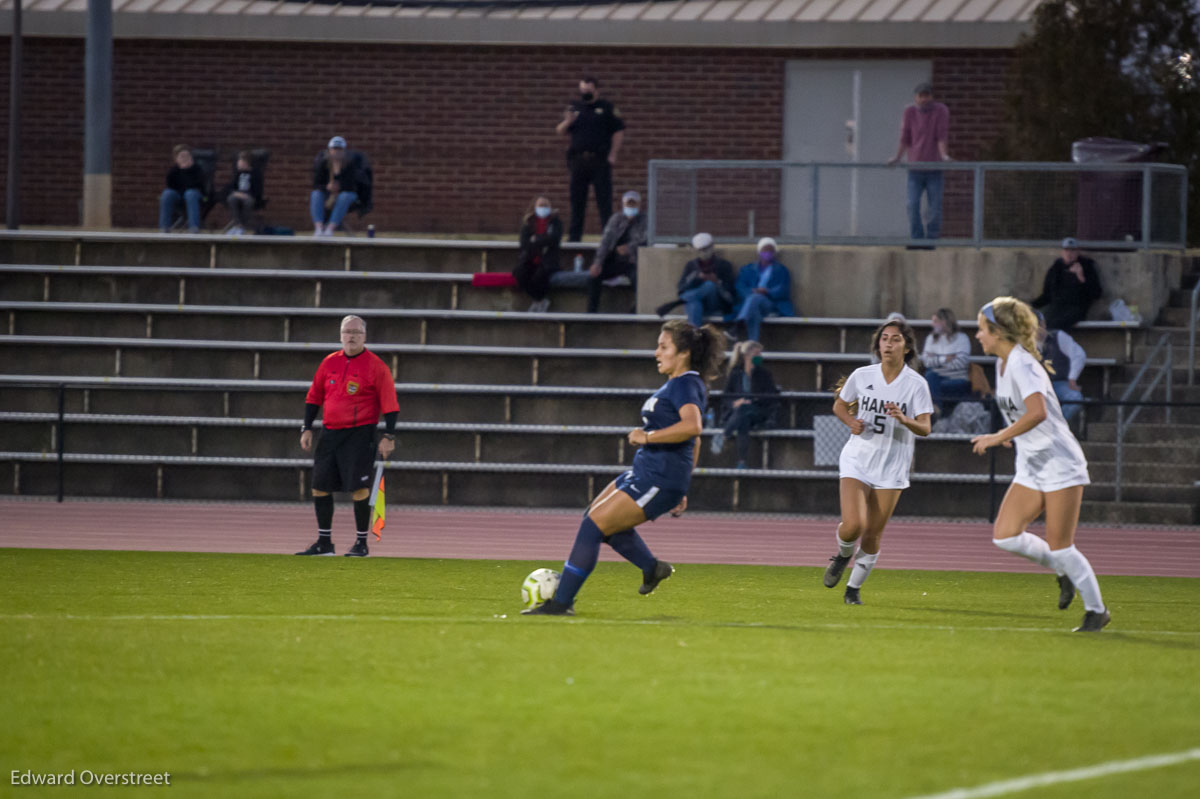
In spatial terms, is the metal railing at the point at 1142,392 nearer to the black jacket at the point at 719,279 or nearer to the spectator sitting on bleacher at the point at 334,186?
the black jacket at the point at 719,279

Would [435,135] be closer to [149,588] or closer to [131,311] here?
[131,311]

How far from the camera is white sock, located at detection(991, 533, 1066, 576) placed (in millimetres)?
9336

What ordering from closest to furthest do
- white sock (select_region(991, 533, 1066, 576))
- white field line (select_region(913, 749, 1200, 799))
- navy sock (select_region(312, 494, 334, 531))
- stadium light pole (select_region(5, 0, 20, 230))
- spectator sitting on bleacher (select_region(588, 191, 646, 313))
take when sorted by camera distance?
white field line (select_region(913, 749, 1200, 799)), white sock (select_region(991, 533, 1066, 576)), navy sock (select_region(312, 494, 334, 531)), spectator sitting on bleacher (select_region(588, 191, 646, 313)), stadium light pole (select_region(5, 0, 20, 230))

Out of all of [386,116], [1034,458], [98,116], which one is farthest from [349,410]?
[386,116]

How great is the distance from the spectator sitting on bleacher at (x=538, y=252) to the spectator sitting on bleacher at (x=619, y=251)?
595mm

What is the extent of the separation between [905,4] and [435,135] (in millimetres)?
8186

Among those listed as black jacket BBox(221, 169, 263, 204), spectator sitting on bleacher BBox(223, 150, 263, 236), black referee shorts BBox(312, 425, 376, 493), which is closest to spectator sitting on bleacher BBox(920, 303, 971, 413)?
black referee shorts BBox(312, 425, 376, 493)

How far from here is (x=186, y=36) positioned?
91.5ft

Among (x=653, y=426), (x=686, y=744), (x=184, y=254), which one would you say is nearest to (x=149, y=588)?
(x=653, y=426)

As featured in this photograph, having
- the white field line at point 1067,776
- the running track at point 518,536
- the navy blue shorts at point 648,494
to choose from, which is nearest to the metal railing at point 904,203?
the running track at point 518,536

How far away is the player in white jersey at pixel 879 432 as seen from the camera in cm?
1098

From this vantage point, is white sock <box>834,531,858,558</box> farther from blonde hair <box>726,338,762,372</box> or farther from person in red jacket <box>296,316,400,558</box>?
blonde hair <box>726,338,762,372</box>

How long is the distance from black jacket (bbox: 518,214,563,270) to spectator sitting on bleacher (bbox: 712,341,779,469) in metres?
3.85

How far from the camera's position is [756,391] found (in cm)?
1917
